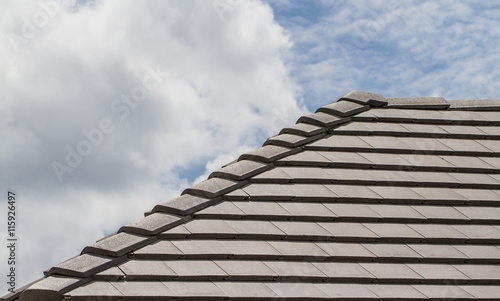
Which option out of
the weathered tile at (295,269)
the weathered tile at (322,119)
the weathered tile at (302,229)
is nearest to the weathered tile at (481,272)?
the weathered tile at (302,229)

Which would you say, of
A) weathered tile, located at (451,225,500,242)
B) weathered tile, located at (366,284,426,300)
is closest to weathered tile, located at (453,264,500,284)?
weathered tile, located at (451,225,500,242)

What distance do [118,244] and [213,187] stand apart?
1.58 m

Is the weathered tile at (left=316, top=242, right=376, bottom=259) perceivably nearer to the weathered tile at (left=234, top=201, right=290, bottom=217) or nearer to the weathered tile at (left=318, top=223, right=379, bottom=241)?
the weathered tile at (left=318, top=223, right=379, bottom=241)

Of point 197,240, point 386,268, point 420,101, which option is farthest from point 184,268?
point 420,101

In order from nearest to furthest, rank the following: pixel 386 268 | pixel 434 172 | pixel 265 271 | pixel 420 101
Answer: pixel 265 271
pixel 386 268
pixel 434 172
pixel 420 101

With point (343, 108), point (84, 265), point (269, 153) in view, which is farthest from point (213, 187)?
point (343, 108)

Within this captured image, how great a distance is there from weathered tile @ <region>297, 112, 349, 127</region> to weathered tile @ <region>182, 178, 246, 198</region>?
1928mm

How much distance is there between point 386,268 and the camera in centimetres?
733

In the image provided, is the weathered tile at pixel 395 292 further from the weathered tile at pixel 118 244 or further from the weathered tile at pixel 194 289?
the weathered tile at pixel 118 244

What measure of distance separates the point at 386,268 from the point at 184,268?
252cm

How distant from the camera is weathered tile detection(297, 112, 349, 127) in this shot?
30.9 ft

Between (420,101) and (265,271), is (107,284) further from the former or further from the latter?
(420,101)

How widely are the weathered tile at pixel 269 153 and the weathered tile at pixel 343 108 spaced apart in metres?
1.27

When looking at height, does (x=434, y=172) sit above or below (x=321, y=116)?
below
